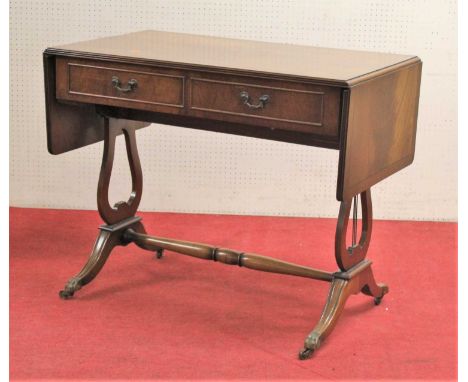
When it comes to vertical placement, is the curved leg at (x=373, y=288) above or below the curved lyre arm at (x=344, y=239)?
below

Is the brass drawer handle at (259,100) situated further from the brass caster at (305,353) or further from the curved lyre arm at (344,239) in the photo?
the brass caster at (305,353)

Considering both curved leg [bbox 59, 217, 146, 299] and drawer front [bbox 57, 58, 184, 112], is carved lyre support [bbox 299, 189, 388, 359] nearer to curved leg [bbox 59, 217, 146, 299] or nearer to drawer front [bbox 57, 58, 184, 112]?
drawer front [bbox 57, 58, 184, 112]

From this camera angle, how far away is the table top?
9.80 feet

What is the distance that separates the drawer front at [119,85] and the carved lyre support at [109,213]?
0.97 feet

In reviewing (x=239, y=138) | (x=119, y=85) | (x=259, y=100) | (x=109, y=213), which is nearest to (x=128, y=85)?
(x=119, y=85)

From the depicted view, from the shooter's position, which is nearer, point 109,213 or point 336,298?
point 336,298

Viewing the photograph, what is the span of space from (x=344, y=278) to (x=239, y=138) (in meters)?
1.71

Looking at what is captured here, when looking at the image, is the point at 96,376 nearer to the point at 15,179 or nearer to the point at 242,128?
the point at 242,128

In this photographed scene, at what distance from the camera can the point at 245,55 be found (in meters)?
3.30

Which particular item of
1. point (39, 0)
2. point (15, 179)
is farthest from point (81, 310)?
point (39, 0)

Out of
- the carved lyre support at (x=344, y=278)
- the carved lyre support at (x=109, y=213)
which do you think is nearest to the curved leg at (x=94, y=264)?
the carved lyre support at (x=109, y=213)

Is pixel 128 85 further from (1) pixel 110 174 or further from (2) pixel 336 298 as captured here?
(2) pixel 336 298

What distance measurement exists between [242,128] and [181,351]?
89 centimetres

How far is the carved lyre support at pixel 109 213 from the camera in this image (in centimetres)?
368
